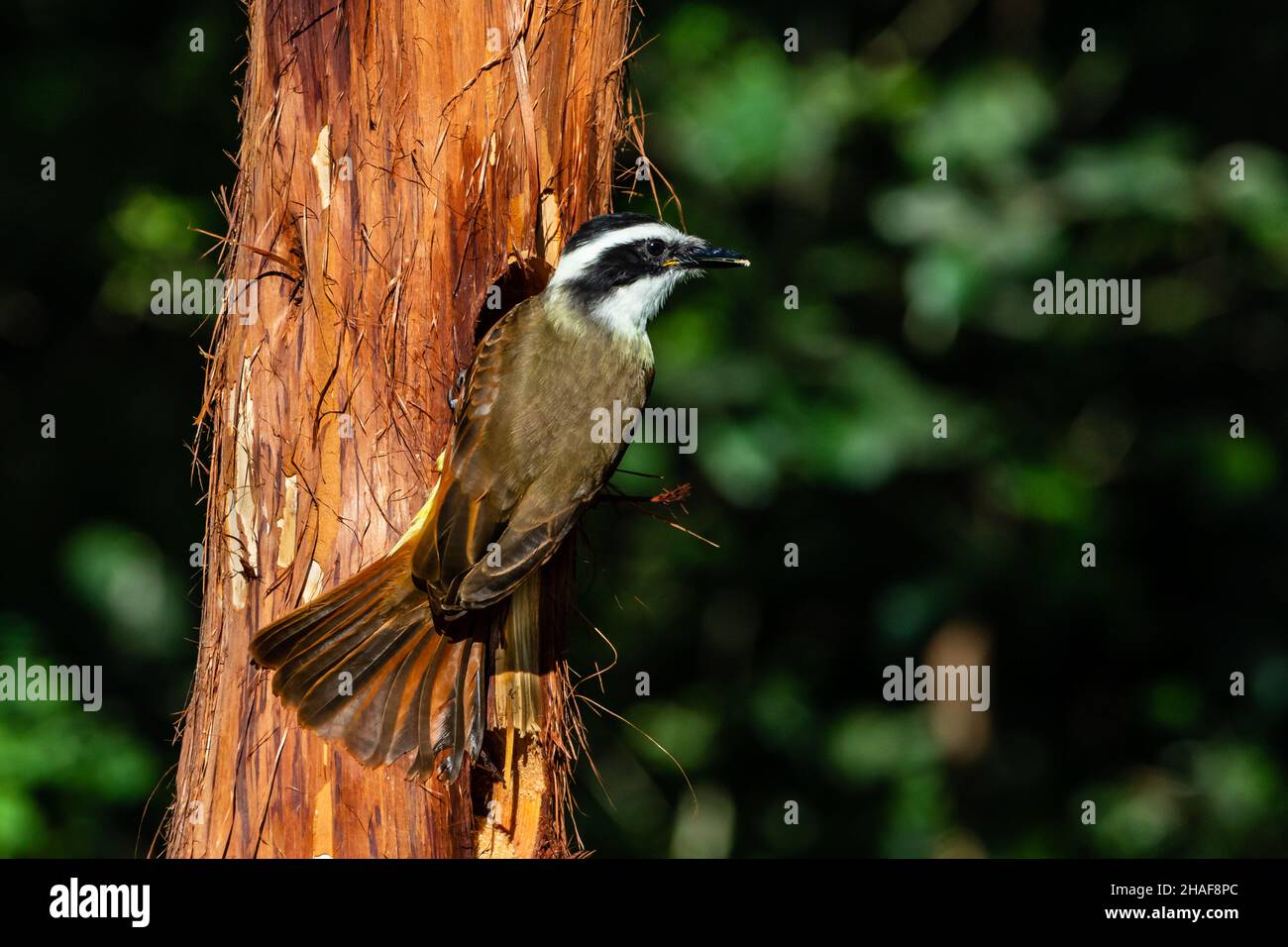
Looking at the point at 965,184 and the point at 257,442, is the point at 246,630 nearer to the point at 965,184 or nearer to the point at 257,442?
the point at 257,442

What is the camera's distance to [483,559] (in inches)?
139

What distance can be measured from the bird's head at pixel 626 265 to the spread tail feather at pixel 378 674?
890 millimetres

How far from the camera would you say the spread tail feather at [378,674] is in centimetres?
343

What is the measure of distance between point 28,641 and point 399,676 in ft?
10.1

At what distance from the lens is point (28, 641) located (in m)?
5.98

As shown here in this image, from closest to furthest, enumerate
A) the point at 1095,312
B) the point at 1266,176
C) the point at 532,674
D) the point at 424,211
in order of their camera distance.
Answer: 1. the point at 424,211
2. the point at 532,674
3. the point at 1266,176
4. the point at 1095,312

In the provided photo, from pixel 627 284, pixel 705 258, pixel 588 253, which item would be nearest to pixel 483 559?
pixel 588 253

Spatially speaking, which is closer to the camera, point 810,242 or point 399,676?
point 399,676

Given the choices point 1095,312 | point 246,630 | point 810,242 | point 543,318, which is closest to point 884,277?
point 810,242

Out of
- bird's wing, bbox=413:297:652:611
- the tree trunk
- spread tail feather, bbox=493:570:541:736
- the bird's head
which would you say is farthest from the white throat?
spread tail feather, bbox=493:570:541:736

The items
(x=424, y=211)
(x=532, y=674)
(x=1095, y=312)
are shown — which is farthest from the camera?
(x=1095, y=312)

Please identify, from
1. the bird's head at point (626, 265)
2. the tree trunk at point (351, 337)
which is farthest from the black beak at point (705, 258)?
the tree trunk at point (351, 337)

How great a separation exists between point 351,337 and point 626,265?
906 millimetres

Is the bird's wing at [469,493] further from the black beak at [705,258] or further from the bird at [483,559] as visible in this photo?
the black beak at [705,258]
